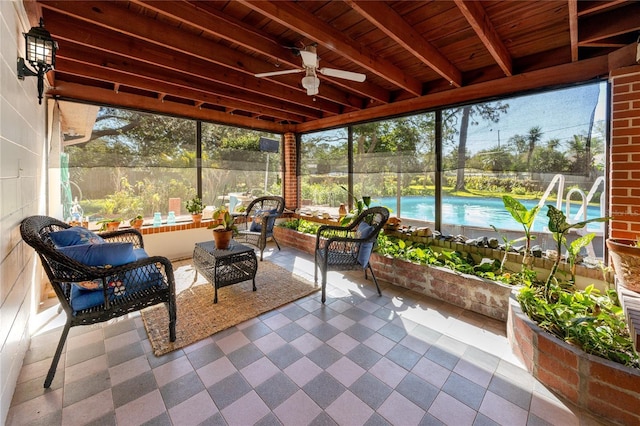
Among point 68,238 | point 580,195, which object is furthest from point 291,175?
point 580,195

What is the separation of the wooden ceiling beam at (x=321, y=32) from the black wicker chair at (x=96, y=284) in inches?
76.6

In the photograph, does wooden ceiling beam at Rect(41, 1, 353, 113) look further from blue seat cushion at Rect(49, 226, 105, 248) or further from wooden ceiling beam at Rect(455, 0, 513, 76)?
wooden ceiling beam at Rect(455, 0, 513, 76)

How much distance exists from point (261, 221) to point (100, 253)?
2.62 meters

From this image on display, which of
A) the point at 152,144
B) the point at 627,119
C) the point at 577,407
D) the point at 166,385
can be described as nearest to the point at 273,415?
the point at 166,385

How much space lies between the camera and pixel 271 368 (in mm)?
1855

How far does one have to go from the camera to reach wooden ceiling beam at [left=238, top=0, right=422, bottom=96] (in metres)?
1.87

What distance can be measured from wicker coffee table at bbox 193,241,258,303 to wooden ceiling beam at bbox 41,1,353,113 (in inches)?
76.4

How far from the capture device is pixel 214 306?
106 inches

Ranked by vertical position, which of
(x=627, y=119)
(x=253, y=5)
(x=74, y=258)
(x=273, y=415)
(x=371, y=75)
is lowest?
(x=273, y=415)

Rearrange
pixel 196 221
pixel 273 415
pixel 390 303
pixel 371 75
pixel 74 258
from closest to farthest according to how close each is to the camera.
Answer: pixel 273 415
pixel 74 258
pixel 390 303
pixel 371 75
pixel 196 221

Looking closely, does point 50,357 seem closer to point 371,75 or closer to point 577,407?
point 577,407

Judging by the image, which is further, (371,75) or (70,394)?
(371,75)

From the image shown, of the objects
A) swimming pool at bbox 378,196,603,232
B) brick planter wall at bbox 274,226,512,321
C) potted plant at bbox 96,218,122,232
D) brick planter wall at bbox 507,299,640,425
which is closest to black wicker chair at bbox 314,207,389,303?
brick planter wall at bbox 274,226,512,321

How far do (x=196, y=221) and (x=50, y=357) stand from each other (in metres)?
2.70
